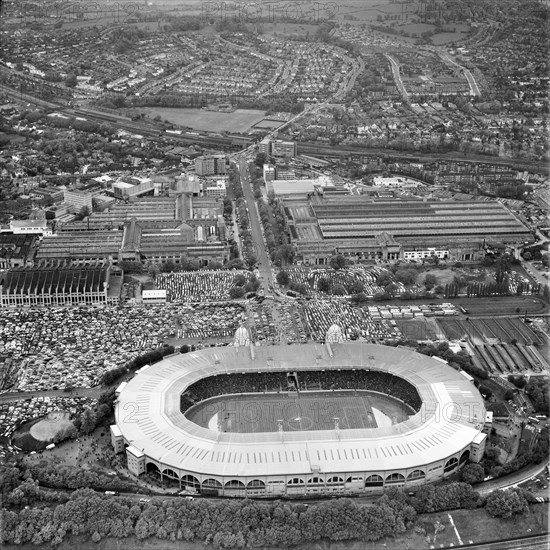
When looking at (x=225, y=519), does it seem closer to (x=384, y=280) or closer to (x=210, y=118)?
(x=384, y=280)

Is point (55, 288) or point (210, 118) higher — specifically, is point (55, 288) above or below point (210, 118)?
above

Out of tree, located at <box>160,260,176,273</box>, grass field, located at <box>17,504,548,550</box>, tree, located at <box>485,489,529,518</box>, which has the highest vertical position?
tree, located at <box>485,489,529,518</box>

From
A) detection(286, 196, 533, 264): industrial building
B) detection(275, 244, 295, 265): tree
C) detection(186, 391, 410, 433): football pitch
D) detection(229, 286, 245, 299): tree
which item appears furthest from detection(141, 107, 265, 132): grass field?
detection(186, 391, 410, 433): football pitch

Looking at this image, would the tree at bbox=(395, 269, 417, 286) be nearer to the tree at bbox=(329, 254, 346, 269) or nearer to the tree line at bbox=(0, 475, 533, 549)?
the tree at bbox=(329, 254, 346, 269)

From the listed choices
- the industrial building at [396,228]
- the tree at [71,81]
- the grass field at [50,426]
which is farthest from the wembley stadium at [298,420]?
the tree at [71,81]

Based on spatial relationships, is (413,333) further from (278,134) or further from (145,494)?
(278,134)

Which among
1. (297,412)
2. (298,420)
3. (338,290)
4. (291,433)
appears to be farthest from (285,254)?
(291,433)

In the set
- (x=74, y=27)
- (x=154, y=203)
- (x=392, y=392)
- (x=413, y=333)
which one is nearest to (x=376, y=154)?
(x=154, y=203)
